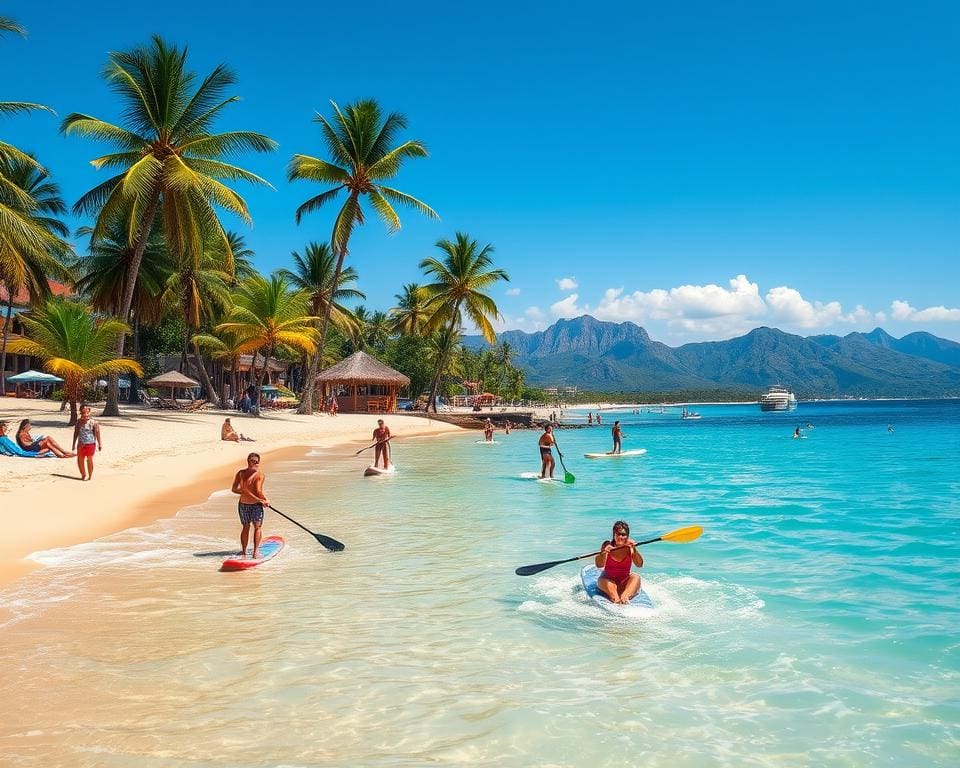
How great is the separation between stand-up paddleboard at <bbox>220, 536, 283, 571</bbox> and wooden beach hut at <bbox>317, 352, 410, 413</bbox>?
1319 inches

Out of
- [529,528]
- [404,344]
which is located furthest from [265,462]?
[404,344]

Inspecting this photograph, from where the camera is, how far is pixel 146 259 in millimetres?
30656

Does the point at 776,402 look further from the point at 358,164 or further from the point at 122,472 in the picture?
the point at 122,472

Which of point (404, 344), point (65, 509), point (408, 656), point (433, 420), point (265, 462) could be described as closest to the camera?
point (408, 656)

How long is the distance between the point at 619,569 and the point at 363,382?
1456 inches

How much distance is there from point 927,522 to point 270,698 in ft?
44.4

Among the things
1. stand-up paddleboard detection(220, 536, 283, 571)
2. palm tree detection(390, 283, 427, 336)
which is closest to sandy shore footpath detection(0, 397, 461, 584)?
stand-up paddleboard detection(220, 536, 283, 571)

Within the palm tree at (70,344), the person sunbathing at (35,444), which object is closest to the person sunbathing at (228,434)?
the palm tree at (70,344)

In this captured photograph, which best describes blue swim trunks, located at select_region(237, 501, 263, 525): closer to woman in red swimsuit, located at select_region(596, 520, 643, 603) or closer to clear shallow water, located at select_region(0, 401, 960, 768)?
clear shallow water, located at select_region(0, 401, 960, 768)

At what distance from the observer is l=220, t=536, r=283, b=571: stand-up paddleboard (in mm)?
8383

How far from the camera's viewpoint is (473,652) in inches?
236

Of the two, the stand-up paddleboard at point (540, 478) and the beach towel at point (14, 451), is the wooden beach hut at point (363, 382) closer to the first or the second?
the stand-up paddleboard at point (540, 478)

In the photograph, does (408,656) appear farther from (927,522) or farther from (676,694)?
(927,522)

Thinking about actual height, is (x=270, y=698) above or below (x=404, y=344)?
below
